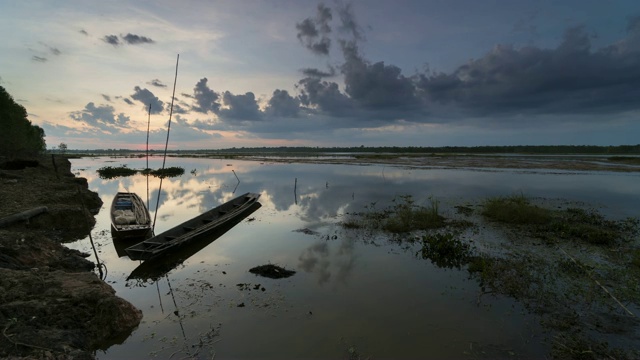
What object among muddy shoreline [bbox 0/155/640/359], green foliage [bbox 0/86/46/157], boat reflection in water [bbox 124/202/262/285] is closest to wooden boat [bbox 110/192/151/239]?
muddy shoreline [bbox 0/155/640/359]

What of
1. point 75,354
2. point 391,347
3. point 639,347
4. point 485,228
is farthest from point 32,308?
point 485,228

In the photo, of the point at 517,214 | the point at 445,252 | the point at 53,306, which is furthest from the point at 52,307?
the point at 517,214

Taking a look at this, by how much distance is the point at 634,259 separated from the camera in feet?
39.3

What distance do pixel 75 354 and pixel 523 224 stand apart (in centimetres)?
2112

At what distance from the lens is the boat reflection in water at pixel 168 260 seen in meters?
11.8

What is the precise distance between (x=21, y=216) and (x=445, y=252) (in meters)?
20.2

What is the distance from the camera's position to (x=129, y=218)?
699 inches

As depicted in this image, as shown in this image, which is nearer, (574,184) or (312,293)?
(312,293)

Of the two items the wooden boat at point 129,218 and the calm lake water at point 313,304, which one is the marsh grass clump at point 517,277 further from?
the wooden boat at point 129,218

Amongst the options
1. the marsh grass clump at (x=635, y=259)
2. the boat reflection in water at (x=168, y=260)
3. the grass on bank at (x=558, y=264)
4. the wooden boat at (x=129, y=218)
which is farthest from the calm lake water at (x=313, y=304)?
the marsh grass clump at (x=635, y=259)

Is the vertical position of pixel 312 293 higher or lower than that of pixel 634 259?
lower

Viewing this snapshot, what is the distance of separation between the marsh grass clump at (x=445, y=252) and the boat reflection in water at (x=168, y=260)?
10.9 metres

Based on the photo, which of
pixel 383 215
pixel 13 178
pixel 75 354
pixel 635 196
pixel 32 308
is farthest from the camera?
pixel 635 196

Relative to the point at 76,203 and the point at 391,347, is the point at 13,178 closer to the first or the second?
the point at 76,203
